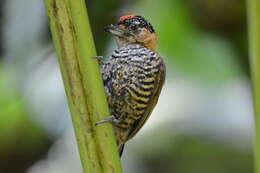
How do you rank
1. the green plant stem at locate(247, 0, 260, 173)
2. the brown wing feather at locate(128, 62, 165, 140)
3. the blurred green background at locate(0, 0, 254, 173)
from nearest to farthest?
the green plant stem at locate(247, 0, 260, 173)
the brown wing feather at locate(128, 62, 165, 140)
the blurred green background at locate(0, 0, 254, 173)

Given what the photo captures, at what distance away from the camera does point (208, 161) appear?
3.79m

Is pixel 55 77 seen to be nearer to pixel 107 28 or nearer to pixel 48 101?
pixel 48 101

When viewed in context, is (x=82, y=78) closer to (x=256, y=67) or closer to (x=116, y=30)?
(x=256, y=67)

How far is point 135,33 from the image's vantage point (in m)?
2.62

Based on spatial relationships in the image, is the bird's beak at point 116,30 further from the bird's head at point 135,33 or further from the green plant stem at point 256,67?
the green plant stem at point 256,67

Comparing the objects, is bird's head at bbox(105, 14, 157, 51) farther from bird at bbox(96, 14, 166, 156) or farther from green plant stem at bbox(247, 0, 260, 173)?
green plant stem at bbox(247, 0, 260, 173)

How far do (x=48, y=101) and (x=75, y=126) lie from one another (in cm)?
106

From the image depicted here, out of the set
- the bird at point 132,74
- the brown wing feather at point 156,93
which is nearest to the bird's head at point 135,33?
the bird at point 132,74

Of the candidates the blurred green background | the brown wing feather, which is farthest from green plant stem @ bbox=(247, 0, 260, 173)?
the blurred green background

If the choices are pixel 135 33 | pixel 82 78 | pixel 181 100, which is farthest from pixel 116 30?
pixel 82 78

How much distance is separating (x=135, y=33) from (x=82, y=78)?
125 cm

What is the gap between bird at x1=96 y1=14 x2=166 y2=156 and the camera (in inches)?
99.7

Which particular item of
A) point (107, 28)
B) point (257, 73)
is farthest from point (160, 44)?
point (257, 73)

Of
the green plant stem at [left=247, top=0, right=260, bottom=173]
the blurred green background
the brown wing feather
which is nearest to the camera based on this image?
the green plant stem at [left=247, top=0, right=260, bottom=173]
